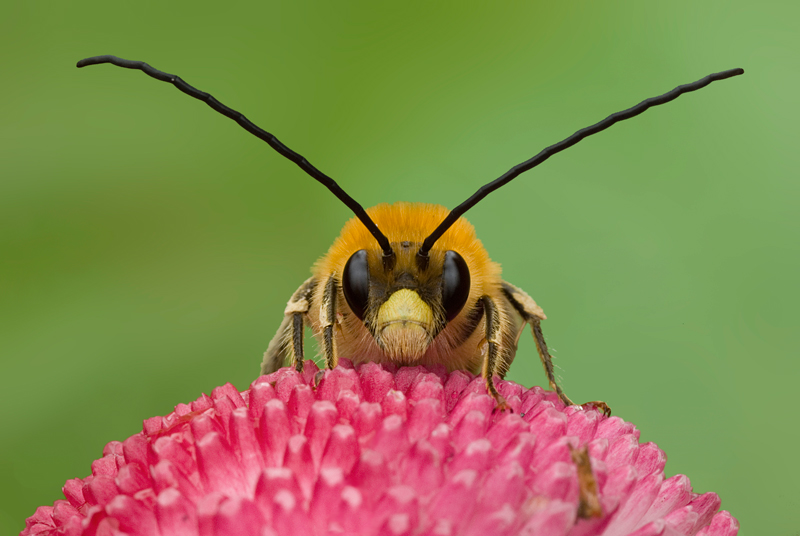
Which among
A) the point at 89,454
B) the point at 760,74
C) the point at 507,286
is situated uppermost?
the point at 760,74

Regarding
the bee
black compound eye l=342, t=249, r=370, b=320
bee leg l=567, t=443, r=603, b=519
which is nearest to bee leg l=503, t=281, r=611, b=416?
the bee

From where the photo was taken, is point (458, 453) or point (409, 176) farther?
point (409, 176)

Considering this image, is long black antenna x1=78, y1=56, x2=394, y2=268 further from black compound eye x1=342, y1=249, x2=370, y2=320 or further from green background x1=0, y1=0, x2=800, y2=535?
green background x1=0, y1=0, x2=800, y2=535

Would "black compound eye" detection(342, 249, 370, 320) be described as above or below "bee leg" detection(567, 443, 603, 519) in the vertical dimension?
above

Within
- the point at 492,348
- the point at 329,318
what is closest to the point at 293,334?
the point at 329,318

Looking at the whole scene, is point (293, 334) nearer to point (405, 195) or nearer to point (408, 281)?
point (408, 281)

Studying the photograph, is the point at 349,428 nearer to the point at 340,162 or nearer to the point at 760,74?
the point at 340,162

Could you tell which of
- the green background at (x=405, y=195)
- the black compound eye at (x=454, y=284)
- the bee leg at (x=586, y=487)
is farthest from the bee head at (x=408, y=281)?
the green background at (x=405, y=195)

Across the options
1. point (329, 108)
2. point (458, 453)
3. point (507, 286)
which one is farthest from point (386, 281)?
point (329, 108)
